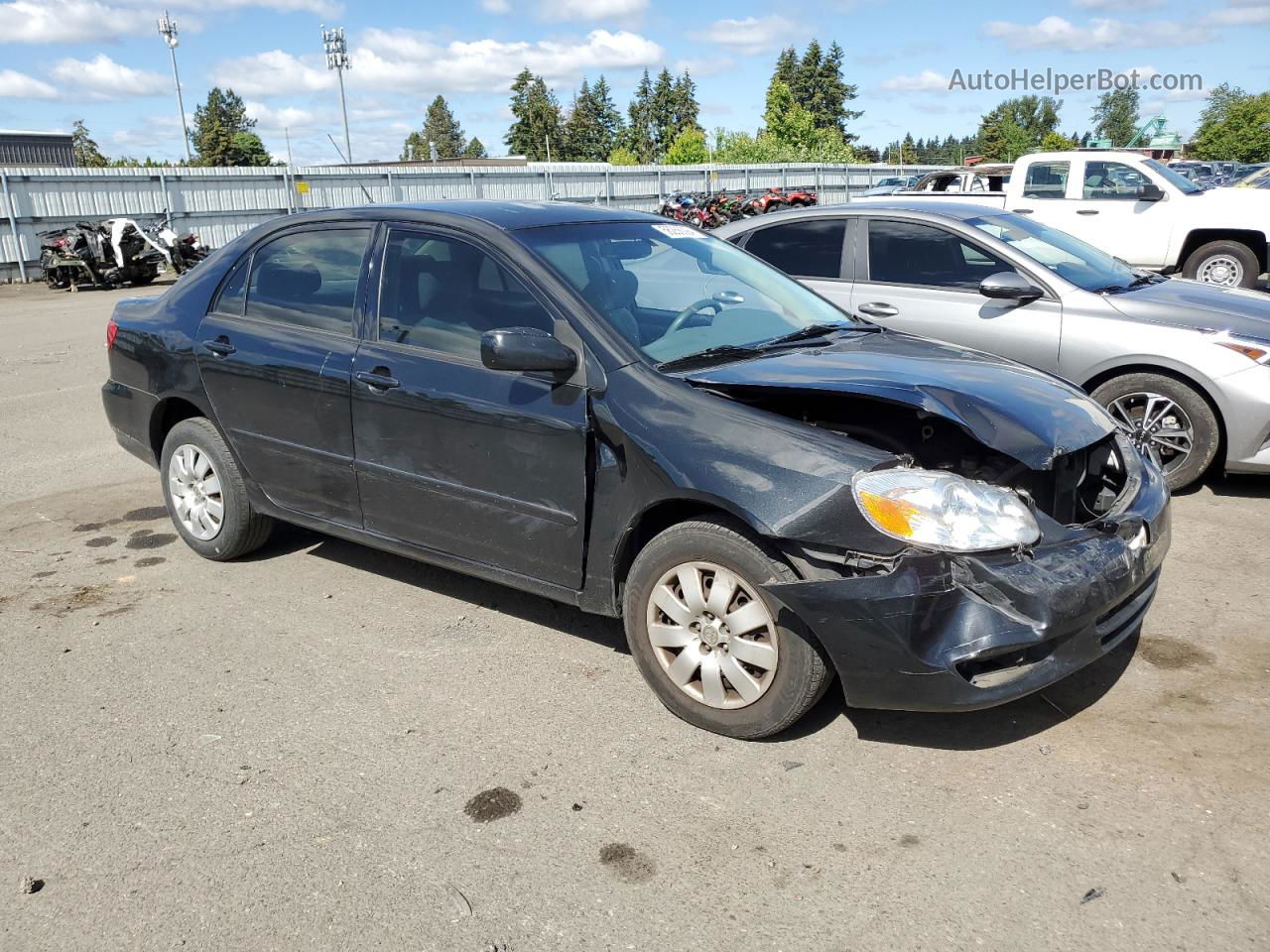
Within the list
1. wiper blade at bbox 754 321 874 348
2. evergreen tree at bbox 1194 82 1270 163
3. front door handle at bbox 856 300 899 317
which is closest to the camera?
wiper blade at bbox 754 321 874 348

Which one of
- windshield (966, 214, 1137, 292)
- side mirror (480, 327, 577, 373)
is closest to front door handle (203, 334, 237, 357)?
side mirror (480, 327, 577, 373)

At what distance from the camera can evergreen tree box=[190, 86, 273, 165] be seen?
102 meters

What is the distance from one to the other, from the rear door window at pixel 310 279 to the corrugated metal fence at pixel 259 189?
39.5 ft

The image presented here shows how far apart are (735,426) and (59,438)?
661 cm

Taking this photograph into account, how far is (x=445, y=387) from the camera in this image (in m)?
3.96

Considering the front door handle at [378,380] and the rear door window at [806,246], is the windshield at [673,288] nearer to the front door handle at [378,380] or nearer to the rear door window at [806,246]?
the front door handle at [378,380]

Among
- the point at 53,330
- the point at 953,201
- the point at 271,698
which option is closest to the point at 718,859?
the point at 271,698

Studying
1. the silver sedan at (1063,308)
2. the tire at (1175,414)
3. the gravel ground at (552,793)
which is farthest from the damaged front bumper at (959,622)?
the tire at (1175,414)

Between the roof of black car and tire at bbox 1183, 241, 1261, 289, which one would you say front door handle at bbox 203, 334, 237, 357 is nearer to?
the roof of black car

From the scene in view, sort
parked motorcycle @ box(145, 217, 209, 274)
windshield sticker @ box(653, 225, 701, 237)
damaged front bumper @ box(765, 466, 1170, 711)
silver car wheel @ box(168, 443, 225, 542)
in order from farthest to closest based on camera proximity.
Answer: parked motorcycle @ box(145, 217, 209, 274)
silver car wheel @ box(168, 443, 225, 542)
windshield sticker @ box(653, 225, 701, 237)
damaged front bumper @ box(765, 466, 1170, 711)

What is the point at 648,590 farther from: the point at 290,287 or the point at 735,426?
the point at 290,287

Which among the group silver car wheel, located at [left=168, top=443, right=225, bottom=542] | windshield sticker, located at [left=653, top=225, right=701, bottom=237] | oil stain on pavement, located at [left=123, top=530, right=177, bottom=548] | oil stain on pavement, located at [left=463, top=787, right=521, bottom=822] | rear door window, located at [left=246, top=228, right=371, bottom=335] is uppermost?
windshield sticker, located at [left=653, top=225, right=701, bottom=237]

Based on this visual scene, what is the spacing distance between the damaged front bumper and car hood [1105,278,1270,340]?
3.39m

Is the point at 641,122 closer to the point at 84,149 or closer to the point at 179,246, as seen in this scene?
the point at 84,149
